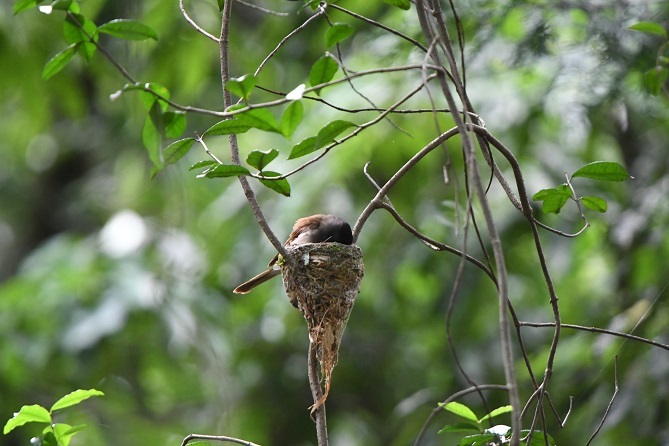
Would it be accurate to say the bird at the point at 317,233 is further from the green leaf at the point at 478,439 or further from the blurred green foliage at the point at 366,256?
the green leaf at the point at 478,439

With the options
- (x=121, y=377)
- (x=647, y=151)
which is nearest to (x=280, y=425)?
(x=121, y=377)

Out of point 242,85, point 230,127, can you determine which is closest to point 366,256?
point 230,127

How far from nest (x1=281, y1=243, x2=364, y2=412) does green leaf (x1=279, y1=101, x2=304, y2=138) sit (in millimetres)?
738

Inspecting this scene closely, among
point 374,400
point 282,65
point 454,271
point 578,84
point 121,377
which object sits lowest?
point 374,400

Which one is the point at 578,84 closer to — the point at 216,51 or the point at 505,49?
the point at 505,49

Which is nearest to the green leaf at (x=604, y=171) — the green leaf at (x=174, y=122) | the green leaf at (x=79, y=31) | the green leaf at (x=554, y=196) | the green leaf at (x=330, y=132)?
the green leaf at (x=554, y=196)

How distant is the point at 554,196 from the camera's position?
2.24 meters

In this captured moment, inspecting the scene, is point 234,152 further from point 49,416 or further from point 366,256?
point 366,256

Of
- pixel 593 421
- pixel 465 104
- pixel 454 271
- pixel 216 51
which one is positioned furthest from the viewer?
pixel 216 51

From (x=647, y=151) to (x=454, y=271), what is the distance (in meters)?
1.56

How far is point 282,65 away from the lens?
8.64 meters

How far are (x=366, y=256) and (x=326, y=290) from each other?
168 inches

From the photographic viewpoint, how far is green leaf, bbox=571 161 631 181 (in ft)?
7.01

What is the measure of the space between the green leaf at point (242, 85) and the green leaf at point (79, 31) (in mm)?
325
